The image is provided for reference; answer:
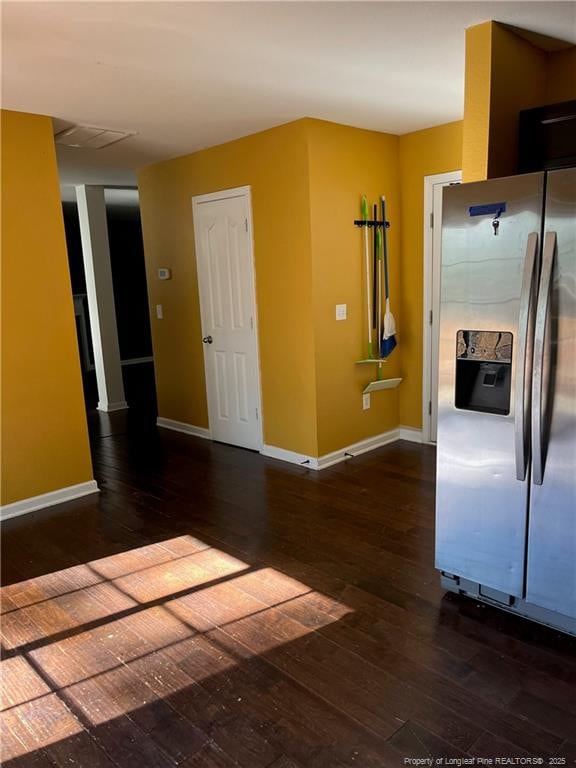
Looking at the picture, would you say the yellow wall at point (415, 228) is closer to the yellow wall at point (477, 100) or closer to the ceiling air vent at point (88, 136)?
the yellow wall at point (477, 100)

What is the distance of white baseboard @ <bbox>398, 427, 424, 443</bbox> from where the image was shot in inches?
191

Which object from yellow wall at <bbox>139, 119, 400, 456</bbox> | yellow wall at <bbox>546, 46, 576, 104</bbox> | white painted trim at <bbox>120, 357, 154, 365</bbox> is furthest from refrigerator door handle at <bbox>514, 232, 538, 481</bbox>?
white painted trim at <bbox>120, 357, 154, 365</bbox>

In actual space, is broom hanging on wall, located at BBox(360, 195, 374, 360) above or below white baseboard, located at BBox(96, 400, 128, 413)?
above

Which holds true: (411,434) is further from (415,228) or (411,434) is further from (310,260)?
(310,260)

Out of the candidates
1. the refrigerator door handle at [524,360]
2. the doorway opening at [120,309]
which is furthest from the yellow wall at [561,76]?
the doorway opening at [120,309]

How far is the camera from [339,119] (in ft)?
12.9

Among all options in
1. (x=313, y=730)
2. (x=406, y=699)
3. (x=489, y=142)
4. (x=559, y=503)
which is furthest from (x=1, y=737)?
(x=489, y=142)

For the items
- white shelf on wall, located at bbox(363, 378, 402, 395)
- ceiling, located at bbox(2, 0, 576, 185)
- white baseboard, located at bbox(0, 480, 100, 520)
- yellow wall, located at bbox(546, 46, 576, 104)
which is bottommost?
white baseboard, located at bbox(0, 480, 100, 520)

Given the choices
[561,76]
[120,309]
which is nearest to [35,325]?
[561,76]

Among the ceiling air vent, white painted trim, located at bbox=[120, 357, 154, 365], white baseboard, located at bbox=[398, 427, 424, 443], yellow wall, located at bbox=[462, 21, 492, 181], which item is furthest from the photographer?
white painted trim, located at bbox=[120, 357, 154, 365]

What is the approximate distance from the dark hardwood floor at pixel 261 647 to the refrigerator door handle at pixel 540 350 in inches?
30.3

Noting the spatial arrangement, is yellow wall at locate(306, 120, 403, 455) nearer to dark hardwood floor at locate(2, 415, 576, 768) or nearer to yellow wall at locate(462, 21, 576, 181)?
dark hardwood floor at locate(2, 415, 576, 768)

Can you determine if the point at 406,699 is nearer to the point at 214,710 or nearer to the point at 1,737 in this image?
the point at 214,710

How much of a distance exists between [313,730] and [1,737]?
1.05 meters
